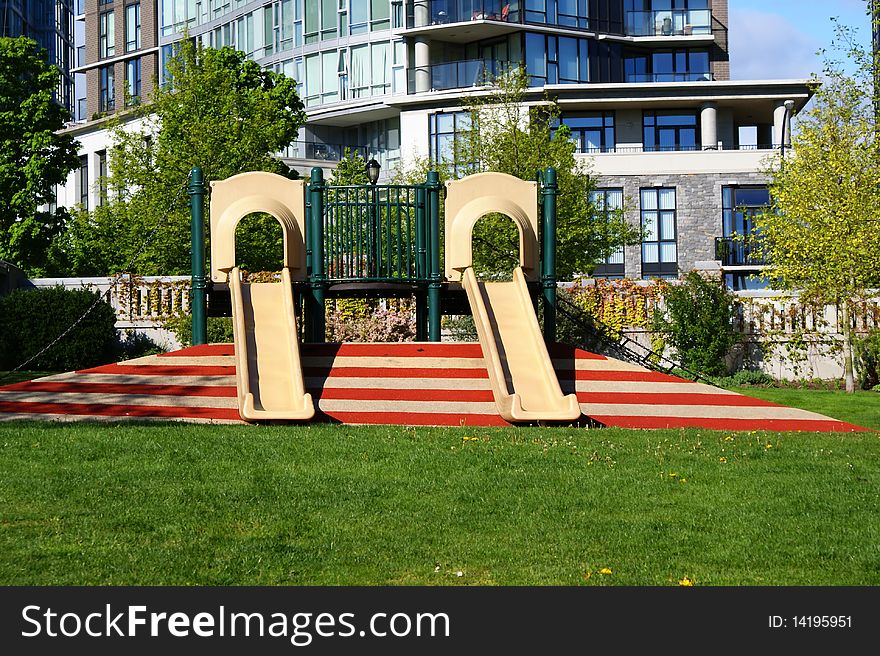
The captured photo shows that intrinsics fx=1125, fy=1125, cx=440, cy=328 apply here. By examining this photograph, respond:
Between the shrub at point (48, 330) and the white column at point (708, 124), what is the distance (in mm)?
36592

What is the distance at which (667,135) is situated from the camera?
55406 mm

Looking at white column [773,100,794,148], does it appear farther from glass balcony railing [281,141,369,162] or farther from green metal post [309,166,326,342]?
green metal post [309,166,326,342]

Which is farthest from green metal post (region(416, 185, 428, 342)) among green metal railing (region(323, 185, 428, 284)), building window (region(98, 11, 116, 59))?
building window (region(98, 11, 116, 59))

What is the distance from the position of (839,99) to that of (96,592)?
2350 cm

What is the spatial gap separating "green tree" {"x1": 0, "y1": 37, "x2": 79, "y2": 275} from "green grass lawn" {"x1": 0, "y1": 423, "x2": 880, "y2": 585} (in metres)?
28.1

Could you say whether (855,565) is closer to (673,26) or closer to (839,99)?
(839,99)

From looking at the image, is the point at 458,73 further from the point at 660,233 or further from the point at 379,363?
the point at 379,363

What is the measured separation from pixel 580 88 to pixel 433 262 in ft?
127

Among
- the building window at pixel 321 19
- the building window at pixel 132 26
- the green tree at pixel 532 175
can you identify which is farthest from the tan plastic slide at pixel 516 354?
the building window at pixel 132 26

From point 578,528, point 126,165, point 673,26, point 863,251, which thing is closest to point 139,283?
point 126,165

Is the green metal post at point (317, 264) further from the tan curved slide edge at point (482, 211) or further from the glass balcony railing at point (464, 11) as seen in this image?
the glass balcony railing at point (464, 11)

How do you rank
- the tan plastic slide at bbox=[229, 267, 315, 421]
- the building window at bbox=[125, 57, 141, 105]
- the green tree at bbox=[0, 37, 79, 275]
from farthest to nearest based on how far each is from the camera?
the building window at bbox=[125, 57, 141, 105] < the green tree at bbox=[0, 37, 79, 275] < the tan plastic slide at bbox=[229, 267, 315, 421]

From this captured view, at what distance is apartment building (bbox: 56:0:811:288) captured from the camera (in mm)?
51469

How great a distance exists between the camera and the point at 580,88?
5350 cm
